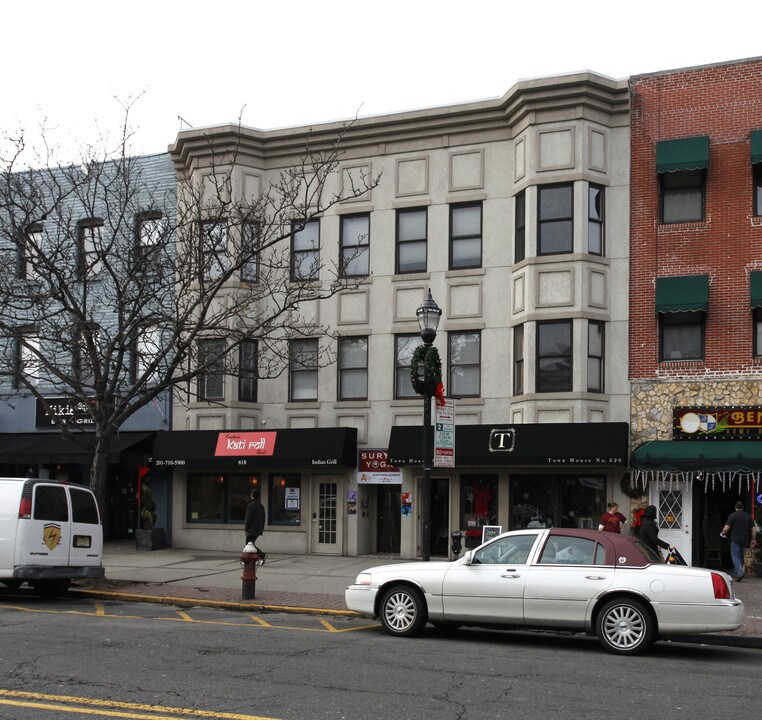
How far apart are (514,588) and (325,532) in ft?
43.9

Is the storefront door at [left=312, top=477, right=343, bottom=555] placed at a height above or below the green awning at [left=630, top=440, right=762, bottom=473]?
below

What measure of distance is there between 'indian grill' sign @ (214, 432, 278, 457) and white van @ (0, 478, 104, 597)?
7.62 meters

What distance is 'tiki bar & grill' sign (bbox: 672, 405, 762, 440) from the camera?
2108 cm

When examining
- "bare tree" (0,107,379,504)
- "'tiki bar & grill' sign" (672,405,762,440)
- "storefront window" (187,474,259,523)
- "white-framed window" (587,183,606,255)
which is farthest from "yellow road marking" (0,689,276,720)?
"storefront window" (187,474,259,523)

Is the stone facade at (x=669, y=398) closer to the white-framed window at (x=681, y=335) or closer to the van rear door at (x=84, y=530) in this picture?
the white-framed window at (x=681, y=335)

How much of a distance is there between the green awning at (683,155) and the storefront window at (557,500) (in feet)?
22.8

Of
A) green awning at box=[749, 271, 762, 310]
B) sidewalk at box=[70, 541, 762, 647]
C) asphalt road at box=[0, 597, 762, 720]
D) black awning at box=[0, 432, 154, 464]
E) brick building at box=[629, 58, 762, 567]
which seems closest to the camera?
asphalt road at box=[0, 597, 762, 720]

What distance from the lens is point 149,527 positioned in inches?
1022

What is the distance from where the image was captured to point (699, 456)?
20922mm

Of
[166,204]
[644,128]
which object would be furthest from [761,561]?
[166,204]

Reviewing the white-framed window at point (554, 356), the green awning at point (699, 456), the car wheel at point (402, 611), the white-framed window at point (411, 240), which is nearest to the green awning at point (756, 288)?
the green awning at point (699, 456)

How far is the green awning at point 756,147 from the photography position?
21375 millimetres

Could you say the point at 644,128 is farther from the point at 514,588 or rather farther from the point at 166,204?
the point at 514,588

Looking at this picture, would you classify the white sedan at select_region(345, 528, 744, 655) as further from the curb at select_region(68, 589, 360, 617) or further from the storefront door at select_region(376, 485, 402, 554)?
the storefront door at select_region(376, 485, 402, 554)
